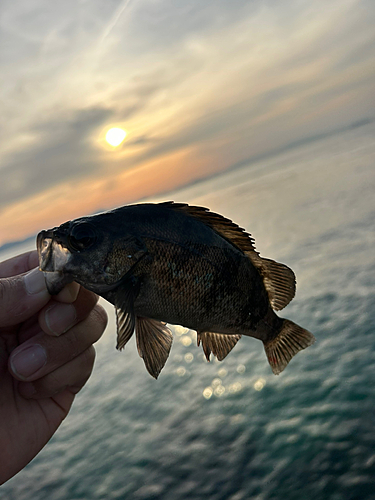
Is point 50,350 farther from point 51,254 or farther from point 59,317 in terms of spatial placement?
point 51,254

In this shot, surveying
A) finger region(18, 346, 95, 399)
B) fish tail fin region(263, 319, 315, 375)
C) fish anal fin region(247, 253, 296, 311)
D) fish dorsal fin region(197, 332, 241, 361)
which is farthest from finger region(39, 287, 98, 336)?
fish tail fin region(263, 319, 315, 375)

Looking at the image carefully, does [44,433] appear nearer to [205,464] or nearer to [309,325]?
[205,464]

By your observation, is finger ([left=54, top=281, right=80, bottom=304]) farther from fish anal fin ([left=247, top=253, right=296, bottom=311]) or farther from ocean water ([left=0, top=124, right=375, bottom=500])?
ocean water ([left=0, top=124, right=375, bottom=500])

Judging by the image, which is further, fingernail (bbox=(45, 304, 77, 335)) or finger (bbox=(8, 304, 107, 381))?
finger (bbox=(8, 304, 107, 381))

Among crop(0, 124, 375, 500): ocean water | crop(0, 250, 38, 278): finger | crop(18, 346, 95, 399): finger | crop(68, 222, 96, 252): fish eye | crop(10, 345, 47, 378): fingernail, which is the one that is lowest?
crop(0, 124, 375, 500): ocean water

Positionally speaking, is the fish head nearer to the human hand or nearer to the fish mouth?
the fish mouth

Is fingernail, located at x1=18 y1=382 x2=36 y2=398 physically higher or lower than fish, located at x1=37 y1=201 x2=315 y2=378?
lower

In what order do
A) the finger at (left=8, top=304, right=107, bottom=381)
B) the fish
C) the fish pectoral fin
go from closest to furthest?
the fish
the fish pectoral fin
the finger at (left=8, top=304, right=107, bottom=381)

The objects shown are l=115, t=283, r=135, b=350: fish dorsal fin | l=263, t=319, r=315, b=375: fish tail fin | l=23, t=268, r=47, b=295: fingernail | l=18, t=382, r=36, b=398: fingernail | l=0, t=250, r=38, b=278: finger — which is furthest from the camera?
l=0, t=250, r=38, b=278: finger
